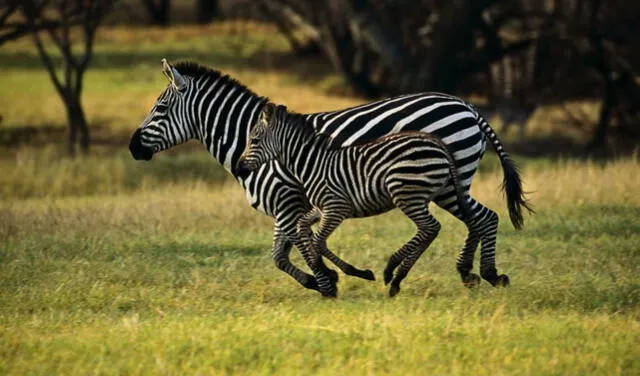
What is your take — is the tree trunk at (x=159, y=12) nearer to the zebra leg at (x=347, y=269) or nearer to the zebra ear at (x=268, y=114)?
the zebra ear at (x=268, y=114)

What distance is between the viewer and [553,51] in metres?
26.5

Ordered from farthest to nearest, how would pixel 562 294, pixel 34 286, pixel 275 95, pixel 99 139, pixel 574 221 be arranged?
pixel 275 95, pixel 99 139, pixel 574 221, pixel 34 286, pixel 562 294

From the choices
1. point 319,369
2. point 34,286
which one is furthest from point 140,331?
point 34,286

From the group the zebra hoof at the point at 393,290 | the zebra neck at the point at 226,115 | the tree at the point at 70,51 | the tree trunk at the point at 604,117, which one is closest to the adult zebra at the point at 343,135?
the zebra neck at the point at 226,115

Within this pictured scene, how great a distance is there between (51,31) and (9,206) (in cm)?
732

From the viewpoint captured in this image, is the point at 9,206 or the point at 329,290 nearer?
the point at 329,290

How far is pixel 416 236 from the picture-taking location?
9.13m

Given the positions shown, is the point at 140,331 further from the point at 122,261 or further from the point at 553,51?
the point at 553,51

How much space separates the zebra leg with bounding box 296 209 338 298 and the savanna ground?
13 cm

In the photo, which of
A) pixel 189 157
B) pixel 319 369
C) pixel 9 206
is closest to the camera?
pixel 319 369

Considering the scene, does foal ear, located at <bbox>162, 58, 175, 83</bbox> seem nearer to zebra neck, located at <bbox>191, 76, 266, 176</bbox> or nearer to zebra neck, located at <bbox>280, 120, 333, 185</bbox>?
zebra neck, located at <bbox>191, 76, 266, 176</bbox>

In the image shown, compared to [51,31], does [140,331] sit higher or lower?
lower

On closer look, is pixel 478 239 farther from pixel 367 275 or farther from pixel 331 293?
pixel 331 293

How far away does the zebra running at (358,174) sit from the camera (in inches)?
353
